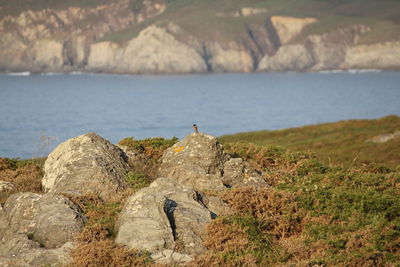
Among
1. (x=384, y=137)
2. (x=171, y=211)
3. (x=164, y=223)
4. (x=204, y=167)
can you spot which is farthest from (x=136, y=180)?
(x=384, y=137)

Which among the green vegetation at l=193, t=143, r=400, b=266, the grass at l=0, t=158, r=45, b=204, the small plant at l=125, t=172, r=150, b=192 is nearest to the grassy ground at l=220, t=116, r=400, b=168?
the green vegetation at l=193, t=143, r=400, b=266

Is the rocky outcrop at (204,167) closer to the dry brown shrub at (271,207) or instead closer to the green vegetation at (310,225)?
the green vegetation at (310,225)

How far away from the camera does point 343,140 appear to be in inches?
1962

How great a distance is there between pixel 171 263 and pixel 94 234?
74.6 inches

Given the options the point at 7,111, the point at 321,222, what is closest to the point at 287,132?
the point at 321,222

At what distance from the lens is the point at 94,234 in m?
12.5

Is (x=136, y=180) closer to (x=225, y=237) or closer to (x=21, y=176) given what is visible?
(x=21, y=176)

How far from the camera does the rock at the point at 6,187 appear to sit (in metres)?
16.2

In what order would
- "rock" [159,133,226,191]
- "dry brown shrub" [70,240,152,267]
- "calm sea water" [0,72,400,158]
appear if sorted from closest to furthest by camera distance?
1. "dry brown shrub" [70,240,152,267]
2. "rock" [159,133,226,191]
3. "calm sea water" [0,72,400,158]

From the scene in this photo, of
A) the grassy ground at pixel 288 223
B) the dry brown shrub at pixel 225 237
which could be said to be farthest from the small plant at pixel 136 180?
the dry brown shrub at pixel 225 237

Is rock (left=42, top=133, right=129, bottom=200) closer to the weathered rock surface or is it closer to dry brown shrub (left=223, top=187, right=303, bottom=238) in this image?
the weathered rock surface

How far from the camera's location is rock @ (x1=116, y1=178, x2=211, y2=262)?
12117 mm

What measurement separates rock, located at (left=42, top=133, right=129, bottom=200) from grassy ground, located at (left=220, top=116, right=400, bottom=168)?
22.5 m

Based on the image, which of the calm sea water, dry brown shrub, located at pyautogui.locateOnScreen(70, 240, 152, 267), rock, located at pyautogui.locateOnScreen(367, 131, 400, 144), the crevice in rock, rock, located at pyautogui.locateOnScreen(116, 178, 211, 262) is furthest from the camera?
the calm sea water
